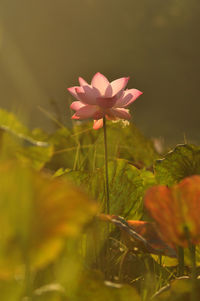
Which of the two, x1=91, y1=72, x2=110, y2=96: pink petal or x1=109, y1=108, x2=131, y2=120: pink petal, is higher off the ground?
x1=91, y1=72, x2=110, y2=96: pink petal

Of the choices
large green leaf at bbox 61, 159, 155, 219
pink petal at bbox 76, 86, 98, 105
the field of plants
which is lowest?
the field of plants

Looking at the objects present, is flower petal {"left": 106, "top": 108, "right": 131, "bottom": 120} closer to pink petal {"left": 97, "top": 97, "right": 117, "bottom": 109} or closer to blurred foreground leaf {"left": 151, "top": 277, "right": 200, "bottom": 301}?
pink petal {"left": 97, "top": 97, "right": 117, "bottom": 109}

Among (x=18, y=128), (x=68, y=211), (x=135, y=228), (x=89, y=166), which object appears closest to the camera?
(x=68, y=211)

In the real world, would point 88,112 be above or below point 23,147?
above

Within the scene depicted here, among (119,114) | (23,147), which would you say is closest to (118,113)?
(119,114)

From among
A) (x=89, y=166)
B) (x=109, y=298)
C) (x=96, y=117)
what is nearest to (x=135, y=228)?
(x=109, y=298)

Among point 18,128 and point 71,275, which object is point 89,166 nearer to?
point 18,128

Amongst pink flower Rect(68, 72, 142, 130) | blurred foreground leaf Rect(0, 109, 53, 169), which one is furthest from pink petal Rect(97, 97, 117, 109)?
blurred foreground leaf Rect(0, 109, 53, 169)

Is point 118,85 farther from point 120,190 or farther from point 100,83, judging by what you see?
point 120,190
